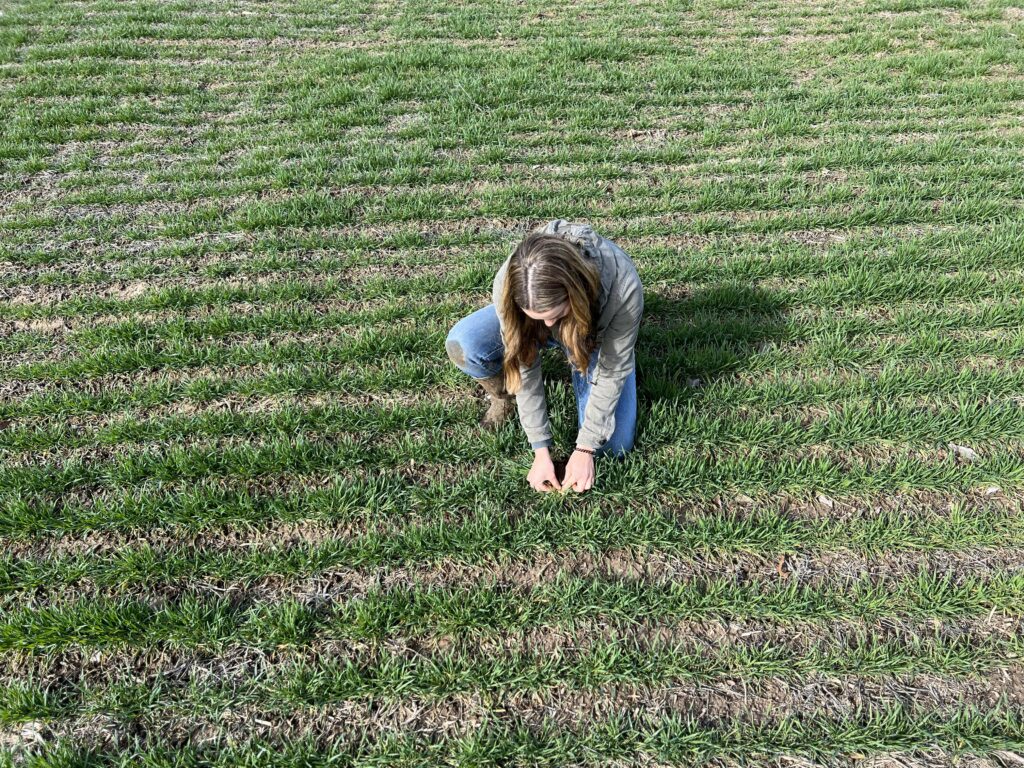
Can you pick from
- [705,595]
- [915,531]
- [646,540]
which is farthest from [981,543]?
[646,540]

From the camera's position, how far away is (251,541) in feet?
9.76

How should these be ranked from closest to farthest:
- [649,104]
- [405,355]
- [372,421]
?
[372,421]
[405,355]
[649,104]

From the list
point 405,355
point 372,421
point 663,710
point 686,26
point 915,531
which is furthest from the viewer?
point 686,26

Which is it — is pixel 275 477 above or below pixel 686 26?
below

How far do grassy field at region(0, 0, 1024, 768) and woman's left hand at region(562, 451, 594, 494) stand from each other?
0.14 m

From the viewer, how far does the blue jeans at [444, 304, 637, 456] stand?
10.4 ft

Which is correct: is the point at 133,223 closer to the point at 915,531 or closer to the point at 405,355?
the point at 405,355

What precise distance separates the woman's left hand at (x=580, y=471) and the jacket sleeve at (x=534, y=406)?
15cm

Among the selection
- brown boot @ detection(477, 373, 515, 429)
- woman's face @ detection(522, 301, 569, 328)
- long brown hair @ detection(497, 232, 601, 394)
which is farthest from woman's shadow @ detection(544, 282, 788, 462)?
woman's face @ detection(522, 301, 569, 328)

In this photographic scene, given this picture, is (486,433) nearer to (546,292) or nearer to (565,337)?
(565,337)

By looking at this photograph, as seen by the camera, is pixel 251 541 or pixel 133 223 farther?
pixel 133 223

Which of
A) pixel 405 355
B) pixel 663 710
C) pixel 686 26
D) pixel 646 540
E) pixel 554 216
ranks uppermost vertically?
pixel 686 26

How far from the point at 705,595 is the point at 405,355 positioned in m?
1.98

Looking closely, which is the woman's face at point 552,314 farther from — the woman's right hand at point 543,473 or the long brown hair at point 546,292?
the woman's right hand at point 543,473
